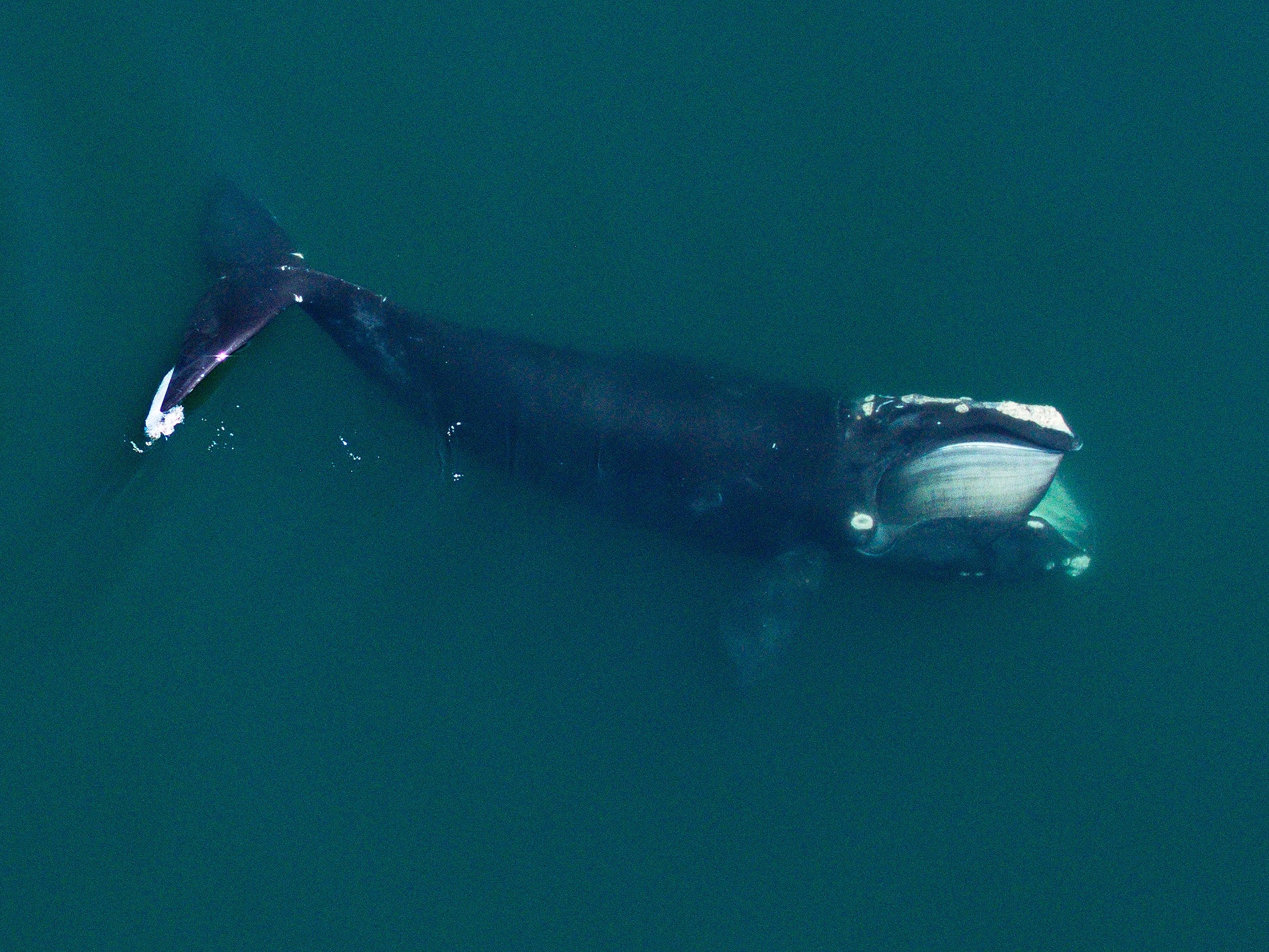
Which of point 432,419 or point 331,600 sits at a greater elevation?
point 432,419

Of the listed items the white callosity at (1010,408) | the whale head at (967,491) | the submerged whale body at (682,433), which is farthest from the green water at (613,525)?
the white callosity at (1010,408)

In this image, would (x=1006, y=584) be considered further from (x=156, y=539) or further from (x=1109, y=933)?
(x=156, y=539)

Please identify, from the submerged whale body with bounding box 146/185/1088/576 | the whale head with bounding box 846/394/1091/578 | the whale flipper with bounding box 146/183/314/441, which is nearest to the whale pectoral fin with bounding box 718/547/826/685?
the submerged whale body with bounding box 146/185/1088/576

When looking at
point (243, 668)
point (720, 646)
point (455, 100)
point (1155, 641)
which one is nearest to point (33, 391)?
point (243, 668)

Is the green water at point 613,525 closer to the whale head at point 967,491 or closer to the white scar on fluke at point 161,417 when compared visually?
the white scar on fluke at point 161,417

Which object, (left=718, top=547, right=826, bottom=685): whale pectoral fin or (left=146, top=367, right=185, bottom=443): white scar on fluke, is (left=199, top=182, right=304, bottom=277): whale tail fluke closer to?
(left=146, top=367, right=185, bottom=443): white scar on fluke

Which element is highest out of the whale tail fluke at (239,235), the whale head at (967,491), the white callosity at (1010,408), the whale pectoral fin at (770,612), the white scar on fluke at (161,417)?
the white callosity at (1010,408)
